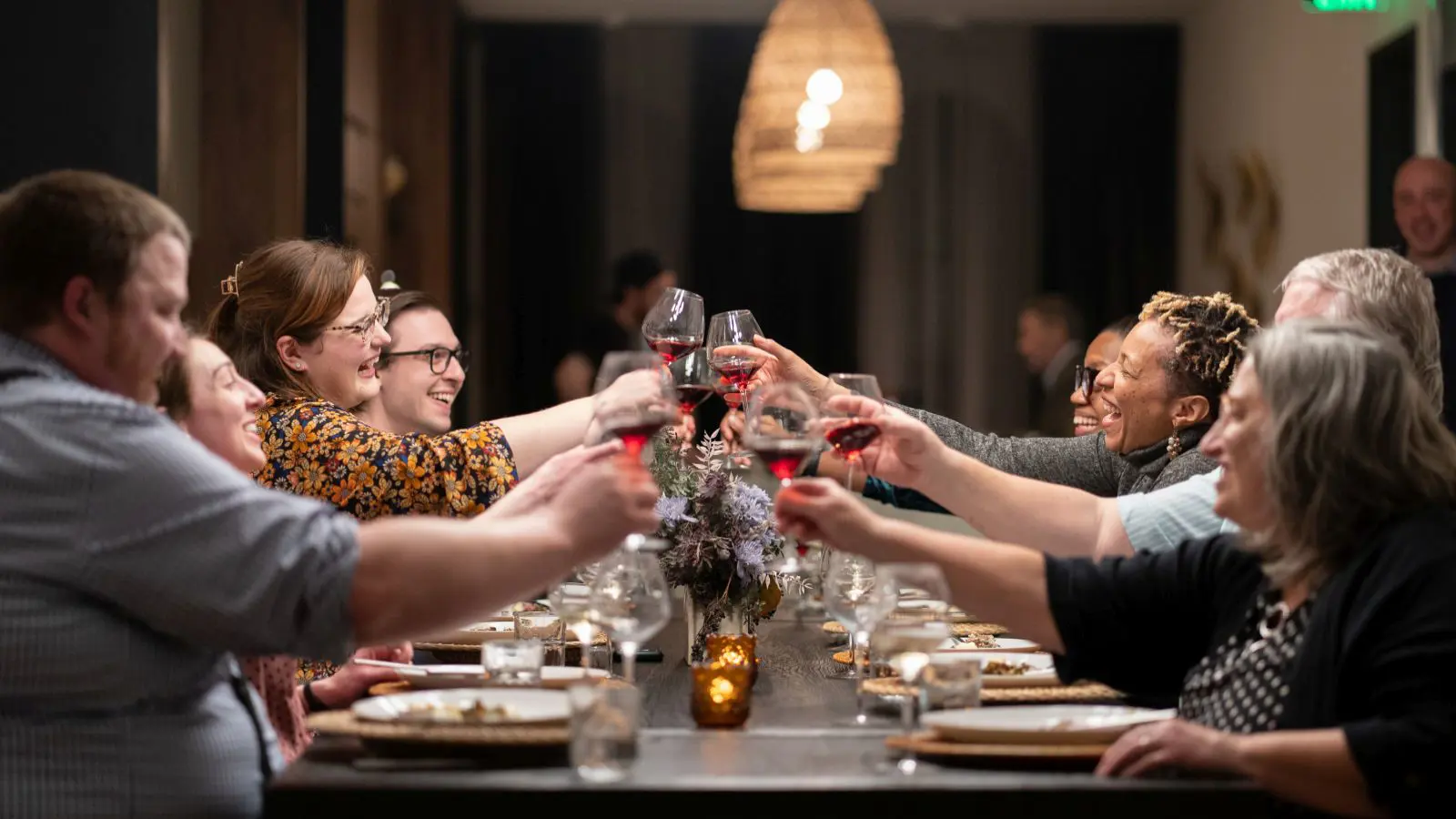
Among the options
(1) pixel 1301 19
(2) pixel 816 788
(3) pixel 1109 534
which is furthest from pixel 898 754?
(1) pixel 1301 19

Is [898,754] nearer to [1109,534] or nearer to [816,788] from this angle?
[816,788]

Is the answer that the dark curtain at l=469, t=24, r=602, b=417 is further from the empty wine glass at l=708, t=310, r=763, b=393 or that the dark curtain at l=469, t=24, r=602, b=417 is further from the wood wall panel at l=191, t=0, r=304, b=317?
the empty wine glass at l=708, t=310, r=763, b=393

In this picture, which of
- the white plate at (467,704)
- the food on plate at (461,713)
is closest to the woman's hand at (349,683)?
the white plate at (467,704)

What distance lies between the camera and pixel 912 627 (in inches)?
Answer: 76.5

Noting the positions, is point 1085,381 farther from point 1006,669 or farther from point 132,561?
point 132,561

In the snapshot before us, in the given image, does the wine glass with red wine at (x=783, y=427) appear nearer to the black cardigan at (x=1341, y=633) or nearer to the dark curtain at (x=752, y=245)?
the black cardigan at (x=1341, y=633)

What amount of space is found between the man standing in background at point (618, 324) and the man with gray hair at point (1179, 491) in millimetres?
4733

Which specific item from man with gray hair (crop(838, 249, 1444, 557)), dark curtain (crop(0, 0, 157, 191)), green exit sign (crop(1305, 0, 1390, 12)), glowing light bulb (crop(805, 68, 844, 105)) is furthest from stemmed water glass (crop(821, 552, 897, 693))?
green exit sign (crop(1305, 0, 1390, 12))

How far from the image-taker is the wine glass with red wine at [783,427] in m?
2.27

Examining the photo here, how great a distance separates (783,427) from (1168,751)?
738 millimetres

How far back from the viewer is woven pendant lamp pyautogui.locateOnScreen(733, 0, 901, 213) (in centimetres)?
587

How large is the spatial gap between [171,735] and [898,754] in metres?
0.76

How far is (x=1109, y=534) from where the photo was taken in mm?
2715

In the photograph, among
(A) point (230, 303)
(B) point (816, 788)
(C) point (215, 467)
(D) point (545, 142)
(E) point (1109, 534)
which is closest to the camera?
(B) point (816, 788)
